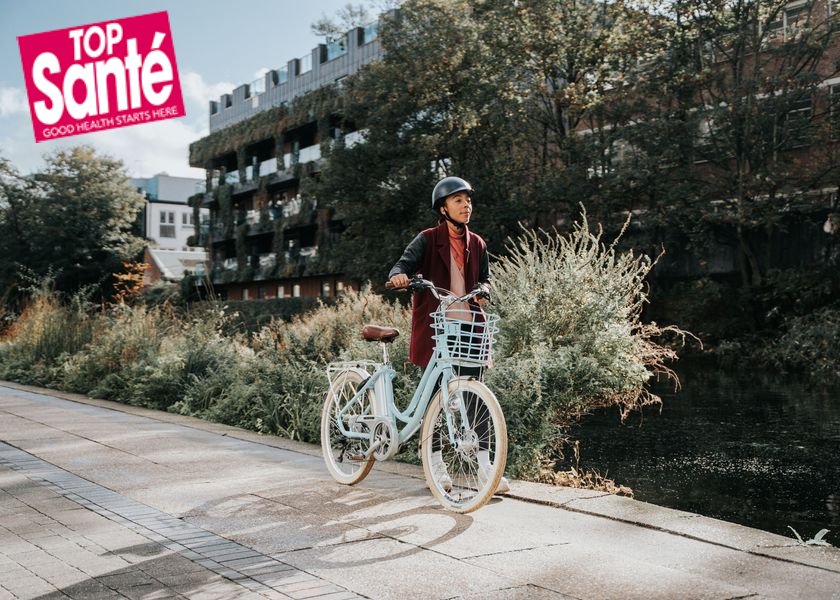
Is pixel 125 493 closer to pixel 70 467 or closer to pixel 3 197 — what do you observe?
pixel 70 467

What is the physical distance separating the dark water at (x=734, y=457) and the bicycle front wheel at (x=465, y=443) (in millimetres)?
2602

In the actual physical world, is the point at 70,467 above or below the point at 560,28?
below

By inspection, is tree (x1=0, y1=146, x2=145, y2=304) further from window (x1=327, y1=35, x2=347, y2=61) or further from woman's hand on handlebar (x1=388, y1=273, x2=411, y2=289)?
woman's hand on handlebar (x1=388, y1=273, x2=411, y2=289)

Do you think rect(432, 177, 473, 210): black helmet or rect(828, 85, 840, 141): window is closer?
rect(432, 177, 473, 210): black helmet

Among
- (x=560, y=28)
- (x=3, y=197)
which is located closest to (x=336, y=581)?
(x=560, y=28)

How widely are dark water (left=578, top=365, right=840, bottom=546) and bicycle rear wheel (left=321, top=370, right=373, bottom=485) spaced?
262 cm

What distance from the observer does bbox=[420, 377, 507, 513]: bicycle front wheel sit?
5.17 m

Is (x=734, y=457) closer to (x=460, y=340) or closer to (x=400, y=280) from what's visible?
(x=460, y=340)

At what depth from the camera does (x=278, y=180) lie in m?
56.9

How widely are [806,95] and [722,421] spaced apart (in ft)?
58.5

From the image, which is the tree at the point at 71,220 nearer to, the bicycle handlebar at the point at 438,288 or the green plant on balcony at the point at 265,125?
the green plant on balcony at the point at 265,125

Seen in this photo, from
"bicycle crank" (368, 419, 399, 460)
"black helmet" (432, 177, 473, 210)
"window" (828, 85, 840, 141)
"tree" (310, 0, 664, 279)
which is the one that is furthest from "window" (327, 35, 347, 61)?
"bicycle crank" (368, 419, 399, 460)

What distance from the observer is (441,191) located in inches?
236

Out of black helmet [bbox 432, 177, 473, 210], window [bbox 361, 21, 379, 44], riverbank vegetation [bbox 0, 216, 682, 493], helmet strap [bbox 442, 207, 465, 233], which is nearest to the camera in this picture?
black helmet [bbox 432, 177, 473, 210]
